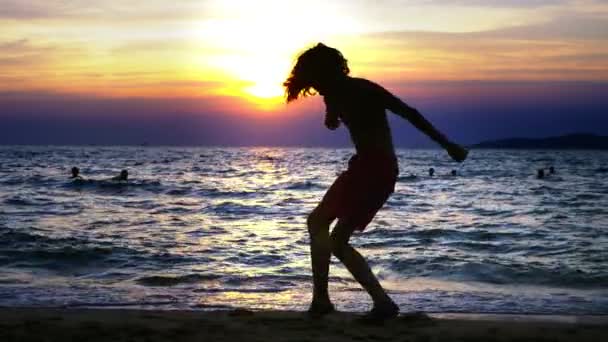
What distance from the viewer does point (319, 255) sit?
5.16 m

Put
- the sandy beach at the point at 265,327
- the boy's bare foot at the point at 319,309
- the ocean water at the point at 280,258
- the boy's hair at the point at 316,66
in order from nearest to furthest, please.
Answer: the sandy beach at the point at 265,327 → the boy's hair at the point at 316,66 → the boy's bare foot at the point at 319,309 → the ocean water at the point at 280,258

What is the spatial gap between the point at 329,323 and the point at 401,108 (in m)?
1.64

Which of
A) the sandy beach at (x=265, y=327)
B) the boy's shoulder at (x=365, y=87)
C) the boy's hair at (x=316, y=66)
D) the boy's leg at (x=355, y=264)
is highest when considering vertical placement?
the boy's hair at (x=316, y=66)

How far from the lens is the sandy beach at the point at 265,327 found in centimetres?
470

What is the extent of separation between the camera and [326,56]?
4836 millimetres

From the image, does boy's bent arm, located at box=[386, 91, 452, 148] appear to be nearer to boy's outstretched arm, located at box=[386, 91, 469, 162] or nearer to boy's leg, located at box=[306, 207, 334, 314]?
boy's outstretched arm, located at box=[386, 91, 469, 162]

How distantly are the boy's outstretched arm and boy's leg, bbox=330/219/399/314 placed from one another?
2.92 feet

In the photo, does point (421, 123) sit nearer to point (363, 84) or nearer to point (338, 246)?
point (363, 84)

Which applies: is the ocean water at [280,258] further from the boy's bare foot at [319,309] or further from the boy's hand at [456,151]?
the boy's hand at [456,151]

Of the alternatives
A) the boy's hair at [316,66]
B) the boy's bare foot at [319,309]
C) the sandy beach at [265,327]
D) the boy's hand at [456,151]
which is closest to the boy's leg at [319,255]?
the boy's bare foot at [319,309]

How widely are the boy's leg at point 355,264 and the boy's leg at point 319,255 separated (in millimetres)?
67

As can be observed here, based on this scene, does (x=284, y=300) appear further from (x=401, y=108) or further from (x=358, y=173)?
(x=401, y=108)

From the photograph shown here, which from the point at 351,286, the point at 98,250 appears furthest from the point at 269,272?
the point at 98,250

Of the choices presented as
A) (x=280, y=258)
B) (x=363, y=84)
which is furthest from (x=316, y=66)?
(x=280, y=258)
